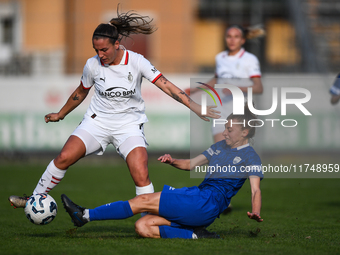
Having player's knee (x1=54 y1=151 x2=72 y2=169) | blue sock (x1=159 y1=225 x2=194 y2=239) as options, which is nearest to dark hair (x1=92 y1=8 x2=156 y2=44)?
player's knee (x1=54 y1=151 x2=72 y2=169)

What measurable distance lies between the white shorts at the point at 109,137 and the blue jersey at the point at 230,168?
80 cm

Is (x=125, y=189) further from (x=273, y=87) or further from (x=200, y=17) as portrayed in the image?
(x=200, y=17)

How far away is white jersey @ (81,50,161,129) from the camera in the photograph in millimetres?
5270

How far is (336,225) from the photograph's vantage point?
5895 mm

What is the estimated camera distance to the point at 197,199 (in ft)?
15.4

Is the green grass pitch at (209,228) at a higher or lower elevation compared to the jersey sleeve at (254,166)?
lower

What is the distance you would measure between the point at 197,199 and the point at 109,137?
1.29 meters

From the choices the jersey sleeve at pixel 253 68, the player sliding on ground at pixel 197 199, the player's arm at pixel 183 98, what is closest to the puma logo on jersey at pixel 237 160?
the player sliding on ground at pixel 197 199

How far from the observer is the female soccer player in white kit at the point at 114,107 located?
5148mm

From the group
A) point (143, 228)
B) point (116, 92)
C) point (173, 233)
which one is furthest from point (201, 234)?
point (116, 92)

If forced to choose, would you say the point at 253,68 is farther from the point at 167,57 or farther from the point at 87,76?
the point at 167,57

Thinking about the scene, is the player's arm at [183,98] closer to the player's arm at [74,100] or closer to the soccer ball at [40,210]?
the player's arm at [74,100]

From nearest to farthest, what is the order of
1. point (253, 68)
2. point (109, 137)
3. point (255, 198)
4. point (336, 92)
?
point (255, 198) → point (109, 137) → point (253, 68) → point (336, 92)

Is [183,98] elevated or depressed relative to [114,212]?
elevated
